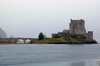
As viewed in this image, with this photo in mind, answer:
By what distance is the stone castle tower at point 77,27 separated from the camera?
12712cm

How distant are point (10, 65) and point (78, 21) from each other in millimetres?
103542

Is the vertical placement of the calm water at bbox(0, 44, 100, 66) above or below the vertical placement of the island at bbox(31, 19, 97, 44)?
below

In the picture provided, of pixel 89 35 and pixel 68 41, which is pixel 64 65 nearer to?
pixel 68 41

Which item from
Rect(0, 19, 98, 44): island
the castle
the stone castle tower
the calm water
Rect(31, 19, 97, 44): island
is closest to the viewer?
the calm water

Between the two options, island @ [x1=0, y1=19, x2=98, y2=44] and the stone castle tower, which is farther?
the stone castle tower

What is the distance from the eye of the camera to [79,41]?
4387 inches

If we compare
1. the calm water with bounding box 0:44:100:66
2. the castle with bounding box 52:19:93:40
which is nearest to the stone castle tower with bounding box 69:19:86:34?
the castle with bounding box 52:19:93:40

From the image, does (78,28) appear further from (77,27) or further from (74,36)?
(74,36)

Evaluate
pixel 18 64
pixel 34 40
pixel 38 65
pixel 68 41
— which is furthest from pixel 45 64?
pixel 34 40

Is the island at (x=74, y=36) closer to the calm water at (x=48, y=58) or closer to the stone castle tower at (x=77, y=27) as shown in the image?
the stone castle tower at (x=77, y=27)

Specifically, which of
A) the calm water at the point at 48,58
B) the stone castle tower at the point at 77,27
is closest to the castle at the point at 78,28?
the stone castle tower at the point at 77,27

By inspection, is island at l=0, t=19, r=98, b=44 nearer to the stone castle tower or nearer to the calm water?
the stone castle tower

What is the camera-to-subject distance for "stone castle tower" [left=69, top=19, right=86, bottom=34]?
417ft

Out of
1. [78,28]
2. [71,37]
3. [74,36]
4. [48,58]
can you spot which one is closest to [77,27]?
[78,28]
